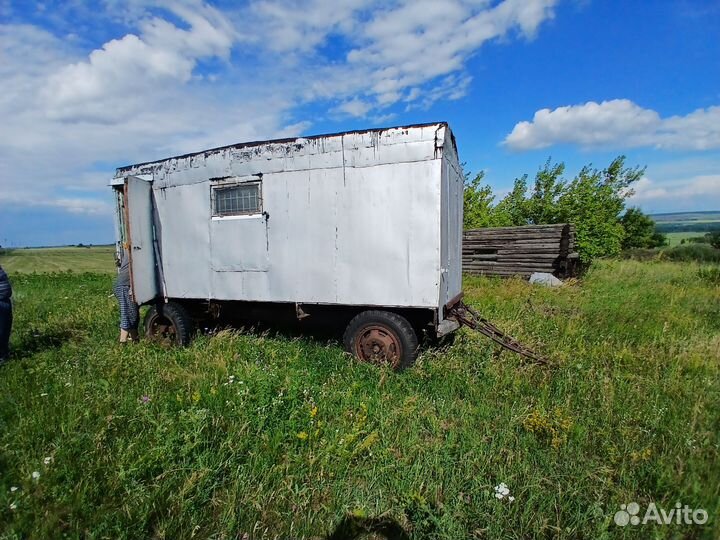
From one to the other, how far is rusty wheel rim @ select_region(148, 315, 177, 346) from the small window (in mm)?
2234

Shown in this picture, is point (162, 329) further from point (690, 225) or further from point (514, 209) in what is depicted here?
point (690, 225)

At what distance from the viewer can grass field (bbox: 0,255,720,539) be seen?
2.40 metres

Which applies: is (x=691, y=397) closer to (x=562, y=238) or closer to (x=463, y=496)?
(x=463, y=496)

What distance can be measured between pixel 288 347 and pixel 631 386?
449cm

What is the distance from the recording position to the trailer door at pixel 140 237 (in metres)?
5.59

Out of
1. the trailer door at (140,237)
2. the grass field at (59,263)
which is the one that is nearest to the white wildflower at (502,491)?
the trailer door at (140,237)

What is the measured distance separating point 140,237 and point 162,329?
168cm

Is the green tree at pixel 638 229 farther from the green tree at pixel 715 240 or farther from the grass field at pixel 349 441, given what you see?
the grass field at pixel 349 441

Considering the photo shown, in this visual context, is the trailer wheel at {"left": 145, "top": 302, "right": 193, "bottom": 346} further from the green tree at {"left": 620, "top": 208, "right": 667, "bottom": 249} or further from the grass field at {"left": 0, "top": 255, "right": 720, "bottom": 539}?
the green tree at {"left": 620, "top": 208, "right": 667, "bottom": 249}

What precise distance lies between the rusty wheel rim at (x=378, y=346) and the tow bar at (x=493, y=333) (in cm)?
98

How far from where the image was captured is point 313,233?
16.9ft

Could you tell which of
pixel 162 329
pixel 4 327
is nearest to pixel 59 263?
pixel 4 327

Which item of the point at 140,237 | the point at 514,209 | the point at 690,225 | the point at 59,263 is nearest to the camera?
the point at 140,237

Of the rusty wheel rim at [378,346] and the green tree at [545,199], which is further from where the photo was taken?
the green tree at [545,199]
